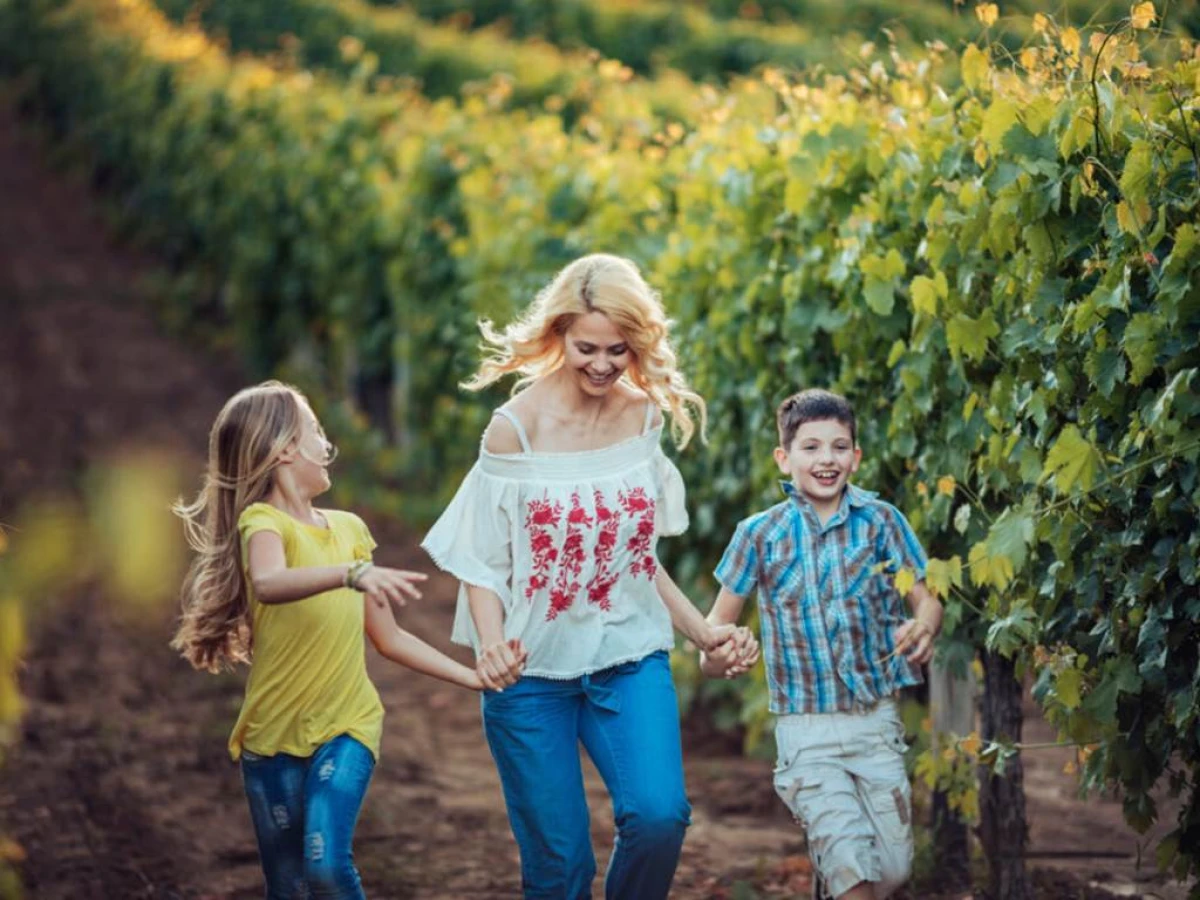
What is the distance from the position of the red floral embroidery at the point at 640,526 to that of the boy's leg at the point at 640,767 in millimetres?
243

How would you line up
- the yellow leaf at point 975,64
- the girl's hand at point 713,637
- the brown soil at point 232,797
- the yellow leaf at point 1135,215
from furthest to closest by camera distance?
the brown soil at point 232,797, the yellow leaf at point 975,64, the girl's hand at point 713,637, the yellow leaf at point 1135,215

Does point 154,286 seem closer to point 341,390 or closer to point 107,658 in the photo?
point 341,390

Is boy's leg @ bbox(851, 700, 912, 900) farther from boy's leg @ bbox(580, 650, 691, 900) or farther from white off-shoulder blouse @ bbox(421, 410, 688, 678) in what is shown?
white off-shoulder blouse @ bbox(421, 410, 688, 678)

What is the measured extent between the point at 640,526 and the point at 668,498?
0.66ft

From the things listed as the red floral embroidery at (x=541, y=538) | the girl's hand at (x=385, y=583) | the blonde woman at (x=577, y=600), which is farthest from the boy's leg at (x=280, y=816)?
the red floral embroidery at (x=541, y=538)

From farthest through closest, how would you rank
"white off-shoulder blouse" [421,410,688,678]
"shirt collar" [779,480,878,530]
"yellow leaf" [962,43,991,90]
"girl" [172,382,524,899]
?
"yellow leaf" [962,43,991,90], "shirt collar" [779,480,878,530], "white off-shoulder blouse" [421,410,688,678], "girl" [172,382,524,899]

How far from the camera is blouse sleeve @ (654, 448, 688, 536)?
5.06m

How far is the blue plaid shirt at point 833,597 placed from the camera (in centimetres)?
500

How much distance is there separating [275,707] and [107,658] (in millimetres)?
5667

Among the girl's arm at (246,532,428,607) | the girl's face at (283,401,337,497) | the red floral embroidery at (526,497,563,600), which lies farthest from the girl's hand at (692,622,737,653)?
the girl's face at (283,401,337,497)

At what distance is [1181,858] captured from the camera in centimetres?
457

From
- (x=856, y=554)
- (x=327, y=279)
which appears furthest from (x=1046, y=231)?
(x=327, y=279)

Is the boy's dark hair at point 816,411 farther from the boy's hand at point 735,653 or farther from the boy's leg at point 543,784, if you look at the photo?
the boy's leg at point 543,784

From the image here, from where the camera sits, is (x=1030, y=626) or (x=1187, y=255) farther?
(x=1030, y=626)
